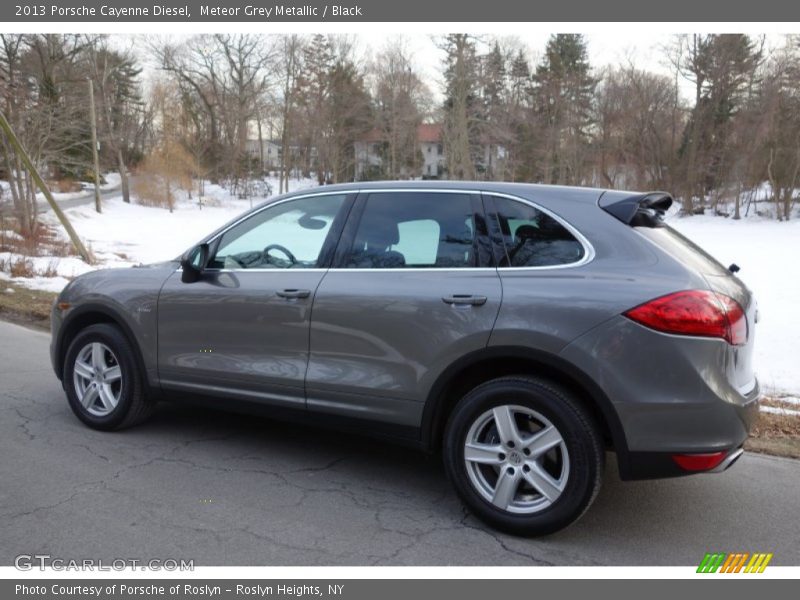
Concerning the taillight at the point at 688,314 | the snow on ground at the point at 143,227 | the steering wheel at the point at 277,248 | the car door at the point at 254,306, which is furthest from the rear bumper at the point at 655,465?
the snow on ground at the point at 143,227

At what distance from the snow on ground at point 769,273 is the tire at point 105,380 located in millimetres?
6280

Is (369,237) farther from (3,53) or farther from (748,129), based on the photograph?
(748,129)

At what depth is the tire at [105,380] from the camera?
484 cm

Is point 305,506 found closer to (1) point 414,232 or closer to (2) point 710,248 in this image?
(1) point 414,232

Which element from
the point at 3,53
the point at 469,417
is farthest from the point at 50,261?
the point at 3,53

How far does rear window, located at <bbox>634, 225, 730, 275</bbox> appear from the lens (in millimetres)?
3396

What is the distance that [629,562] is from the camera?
327 cm

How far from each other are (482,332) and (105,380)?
3.03 metres

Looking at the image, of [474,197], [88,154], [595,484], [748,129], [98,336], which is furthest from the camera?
[88,154]

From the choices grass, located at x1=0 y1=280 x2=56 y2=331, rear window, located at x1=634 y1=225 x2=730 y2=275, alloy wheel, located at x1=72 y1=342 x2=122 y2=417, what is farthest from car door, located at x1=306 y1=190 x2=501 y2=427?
grass, located at x1=0 y1=280 x2=56 y2=331

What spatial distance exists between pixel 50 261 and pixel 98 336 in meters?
12.3

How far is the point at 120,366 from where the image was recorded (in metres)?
4.88

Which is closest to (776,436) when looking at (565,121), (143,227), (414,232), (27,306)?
(414,232)

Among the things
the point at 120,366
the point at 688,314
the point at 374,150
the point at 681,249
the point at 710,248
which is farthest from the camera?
the point at 374,150
